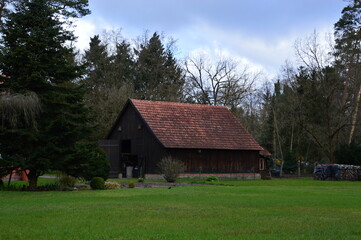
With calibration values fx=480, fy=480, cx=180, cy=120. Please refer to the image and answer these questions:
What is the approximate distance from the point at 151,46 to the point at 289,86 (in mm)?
19458

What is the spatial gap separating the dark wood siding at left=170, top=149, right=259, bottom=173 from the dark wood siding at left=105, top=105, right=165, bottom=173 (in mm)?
1754

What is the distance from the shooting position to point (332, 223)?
11.2 m

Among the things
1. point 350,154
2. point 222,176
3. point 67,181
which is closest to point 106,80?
point 222,176

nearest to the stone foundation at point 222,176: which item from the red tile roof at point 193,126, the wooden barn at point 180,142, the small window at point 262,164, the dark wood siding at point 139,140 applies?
the wooden barn at point 180,142

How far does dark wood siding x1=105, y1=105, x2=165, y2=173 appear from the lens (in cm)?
3909

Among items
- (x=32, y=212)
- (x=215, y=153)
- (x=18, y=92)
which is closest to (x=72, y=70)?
(x=18, y=92)

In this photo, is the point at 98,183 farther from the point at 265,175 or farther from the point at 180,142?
the point at 265,175

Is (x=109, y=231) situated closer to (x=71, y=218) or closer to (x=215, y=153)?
(x=71, y=218)

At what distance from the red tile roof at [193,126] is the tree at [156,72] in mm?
17751

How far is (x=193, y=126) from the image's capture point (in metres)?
41.2

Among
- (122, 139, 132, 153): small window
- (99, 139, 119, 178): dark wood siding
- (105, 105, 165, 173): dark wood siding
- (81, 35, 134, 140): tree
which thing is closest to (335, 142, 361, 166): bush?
(105, 105, 165, 173): dark wood siding

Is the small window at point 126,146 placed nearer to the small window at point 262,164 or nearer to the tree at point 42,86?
the small window at point 262,164

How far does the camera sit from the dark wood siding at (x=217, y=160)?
39.0 m

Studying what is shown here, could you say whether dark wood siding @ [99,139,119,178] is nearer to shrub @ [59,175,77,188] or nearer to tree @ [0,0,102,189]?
shrub @ [59,175,77,188]
